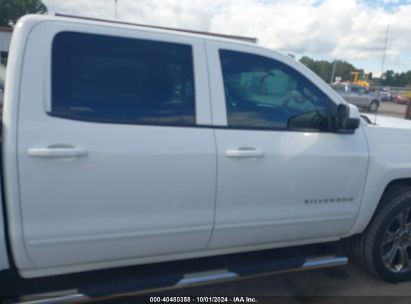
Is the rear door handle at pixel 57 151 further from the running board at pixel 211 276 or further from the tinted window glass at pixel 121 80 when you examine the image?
the running board at pixel 211 276

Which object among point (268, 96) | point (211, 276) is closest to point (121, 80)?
point (268, 96)

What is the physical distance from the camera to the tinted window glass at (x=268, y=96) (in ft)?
9.39

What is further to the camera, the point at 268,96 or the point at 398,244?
the point at 398,244

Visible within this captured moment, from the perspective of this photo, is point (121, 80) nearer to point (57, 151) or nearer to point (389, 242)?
point (57, 151)

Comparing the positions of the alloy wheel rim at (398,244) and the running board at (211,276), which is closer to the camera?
the running board at (211,276)

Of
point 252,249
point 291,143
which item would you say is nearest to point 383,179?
point 291,143

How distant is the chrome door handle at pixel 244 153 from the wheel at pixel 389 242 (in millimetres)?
1391

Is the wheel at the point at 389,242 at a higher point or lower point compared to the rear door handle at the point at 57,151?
lower

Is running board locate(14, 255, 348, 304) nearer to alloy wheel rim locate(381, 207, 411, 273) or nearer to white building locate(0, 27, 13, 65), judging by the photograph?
alloy wheel rim locate(381, 207, 411, 273)

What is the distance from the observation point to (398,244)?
3.61 meters

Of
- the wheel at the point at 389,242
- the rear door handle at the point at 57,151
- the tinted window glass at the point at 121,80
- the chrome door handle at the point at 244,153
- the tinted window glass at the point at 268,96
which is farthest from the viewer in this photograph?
the wheel at the point at 389,242

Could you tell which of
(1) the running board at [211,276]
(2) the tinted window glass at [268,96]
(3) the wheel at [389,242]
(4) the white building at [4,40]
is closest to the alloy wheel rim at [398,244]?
(3) the wheel at [389,242]

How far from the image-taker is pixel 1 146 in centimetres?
220

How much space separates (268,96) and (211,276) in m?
1.35
